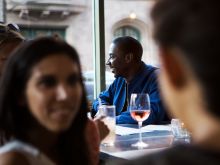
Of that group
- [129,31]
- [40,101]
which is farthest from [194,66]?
[129,31]

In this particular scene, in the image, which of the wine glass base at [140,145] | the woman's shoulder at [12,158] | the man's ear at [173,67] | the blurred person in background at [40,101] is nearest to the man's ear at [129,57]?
the wine glass base at [140,145]

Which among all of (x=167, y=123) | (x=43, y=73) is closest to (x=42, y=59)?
(x=43, y=73)

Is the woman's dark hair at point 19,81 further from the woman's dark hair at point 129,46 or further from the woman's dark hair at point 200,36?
the woman's dark hair at point 129,46

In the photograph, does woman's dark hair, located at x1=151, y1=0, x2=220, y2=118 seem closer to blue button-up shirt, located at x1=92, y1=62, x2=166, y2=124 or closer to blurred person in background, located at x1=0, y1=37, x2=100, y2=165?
blurred person in background, located at x1=0, y1=37, x2=100, y2=165

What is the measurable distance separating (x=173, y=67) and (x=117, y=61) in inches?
115

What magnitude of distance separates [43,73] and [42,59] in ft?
0.12

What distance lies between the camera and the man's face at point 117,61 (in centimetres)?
340

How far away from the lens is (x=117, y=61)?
342cm

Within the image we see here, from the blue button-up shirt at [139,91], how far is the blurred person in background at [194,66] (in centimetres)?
220

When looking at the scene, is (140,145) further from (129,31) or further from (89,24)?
(129,31)

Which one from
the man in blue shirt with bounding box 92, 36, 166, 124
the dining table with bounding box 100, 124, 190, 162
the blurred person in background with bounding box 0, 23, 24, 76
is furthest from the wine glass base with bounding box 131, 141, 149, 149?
the man in blue shirt with bounding box 92, 36, 166, 124

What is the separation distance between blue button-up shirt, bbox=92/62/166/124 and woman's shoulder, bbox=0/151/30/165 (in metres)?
1.73

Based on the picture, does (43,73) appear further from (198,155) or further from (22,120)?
(198,155)

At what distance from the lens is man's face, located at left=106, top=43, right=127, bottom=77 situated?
340 cm
